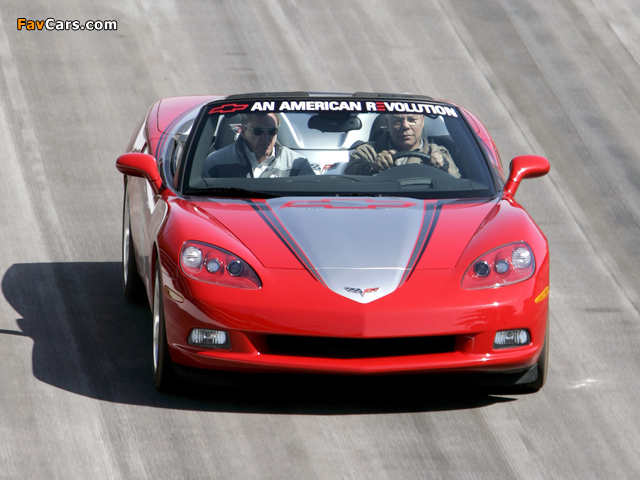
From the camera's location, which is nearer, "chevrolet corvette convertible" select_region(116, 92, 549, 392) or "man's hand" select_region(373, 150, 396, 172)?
"chevrolet corvette convertible" select_region(116, 92, 549, 392)

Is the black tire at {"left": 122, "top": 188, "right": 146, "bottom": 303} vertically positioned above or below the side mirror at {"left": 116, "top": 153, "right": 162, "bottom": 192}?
below

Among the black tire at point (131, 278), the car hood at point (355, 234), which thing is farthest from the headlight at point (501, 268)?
the black tire at point (131, 278)

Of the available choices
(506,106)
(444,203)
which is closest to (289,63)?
(506,106)

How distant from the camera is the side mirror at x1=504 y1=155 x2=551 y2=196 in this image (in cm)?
596

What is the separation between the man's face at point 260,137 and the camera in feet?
20.1

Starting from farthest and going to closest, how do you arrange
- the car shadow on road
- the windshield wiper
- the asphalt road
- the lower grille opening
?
the windshield wiper < the car shadow on road < the lower grille opening < the asphalt road

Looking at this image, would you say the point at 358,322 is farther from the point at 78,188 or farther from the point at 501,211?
the point at 78,188

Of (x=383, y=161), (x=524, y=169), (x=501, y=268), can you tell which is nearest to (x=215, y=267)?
(x=501, y=268)

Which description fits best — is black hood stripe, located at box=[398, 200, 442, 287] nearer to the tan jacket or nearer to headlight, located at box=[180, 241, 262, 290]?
the tan jacket

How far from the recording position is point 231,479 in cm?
429

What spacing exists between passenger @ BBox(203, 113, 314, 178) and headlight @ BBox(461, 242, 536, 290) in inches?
54.4

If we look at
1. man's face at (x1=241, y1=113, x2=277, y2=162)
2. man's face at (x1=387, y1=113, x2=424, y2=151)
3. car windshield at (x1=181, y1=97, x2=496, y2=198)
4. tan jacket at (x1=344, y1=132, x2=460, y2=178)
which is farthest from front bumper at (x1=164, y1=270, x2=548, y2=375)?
man's face at (x1=387, y1=113, x2=424, y2=151)

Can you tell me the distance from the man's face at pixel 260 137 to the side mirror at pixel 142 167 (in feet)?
1.92

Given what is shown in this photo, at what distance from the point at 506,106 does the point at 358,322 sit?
20.7 feet
